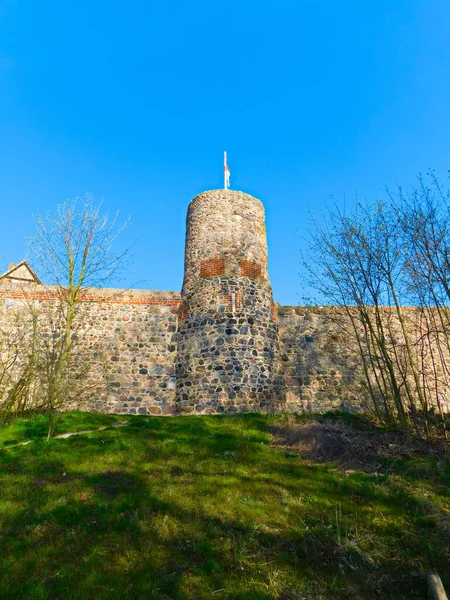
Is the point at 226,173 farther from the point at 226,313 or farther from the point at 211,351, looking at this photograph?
the point at 211,351

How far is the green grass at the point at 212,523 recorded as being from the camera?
488cm

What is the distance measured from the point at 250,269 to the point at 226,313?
2266 millimetres

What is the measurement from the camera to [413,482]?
762cm

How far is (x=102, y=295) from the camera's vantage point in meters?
17.0

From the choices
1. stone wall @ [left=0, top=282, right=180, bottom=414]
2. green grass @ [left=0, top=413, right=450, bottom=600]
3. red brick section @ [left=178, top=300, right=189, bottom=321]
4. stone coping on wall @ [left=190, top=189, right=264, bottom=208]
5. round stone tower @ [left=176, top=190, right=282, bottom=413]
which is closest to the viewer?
green grass @ [left=0, top=413, right=450, bottom=600]

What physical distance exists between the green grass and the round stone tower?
458 centimetres

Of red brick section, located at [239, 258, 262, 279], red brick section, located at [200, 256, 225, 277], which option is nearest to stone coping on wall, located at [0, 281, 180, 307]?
red brick section, located at [200, 256, 225, 277]

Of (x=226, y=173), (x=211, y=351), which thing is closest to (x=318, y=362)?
(x=211, y=351)

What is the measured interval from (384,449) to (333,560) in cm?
510

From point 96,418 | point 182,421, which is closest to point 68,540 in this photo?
point 182,421

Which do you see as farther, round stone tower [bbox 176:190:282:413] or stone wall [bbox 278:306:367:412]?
Result: stone wall [bbox 278:306:367:412]

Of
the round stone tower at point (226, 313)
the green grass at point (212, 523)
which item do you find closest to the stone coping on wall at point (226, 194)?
the round stone tower at point (226, 313)

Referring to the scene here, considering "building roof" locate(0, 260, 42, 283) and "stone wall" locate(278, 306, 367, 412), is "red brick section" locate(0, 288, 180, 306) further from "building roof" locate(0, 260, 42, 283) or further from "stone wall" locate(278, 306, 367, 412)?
"building roof" locate(0, 260, 42, 283)

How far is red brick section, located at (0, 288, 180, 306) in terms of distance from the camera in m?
16.9
